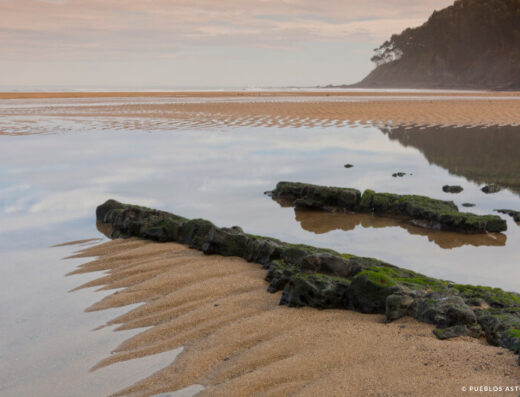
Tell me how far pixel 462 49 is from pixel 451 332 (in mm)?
116338

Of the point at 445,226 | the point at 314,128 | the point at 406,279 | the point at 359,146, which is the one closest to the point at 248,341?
the point at 406,279

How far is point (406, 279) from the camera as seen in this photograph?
16.4ft

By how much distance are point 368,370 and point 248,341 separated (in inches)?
41.7

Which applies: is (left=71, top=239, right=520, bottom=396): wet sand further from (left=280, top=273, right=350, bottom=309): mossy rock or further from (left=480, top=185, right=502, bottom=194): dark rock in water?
(left=480, top=185, right=502, bottom=194): dark rock in water

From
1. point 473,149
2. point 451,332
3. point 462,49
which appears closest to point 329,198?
point 451,332

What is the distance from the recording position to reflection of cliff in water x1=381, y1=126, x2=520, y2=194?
11505 mm

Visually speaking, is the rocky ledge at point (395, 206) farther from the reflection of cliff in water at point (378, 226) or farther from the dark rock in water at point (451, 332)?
the dark rock in water at point (451, 332)

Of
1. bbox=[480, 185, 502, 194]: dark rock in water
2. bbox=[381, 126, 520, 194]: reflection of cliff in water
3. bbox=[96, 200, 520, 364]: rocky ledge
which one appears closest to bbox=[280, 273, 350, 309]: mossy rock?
bbox=[96, 200, 520, 364]: rocky ledge

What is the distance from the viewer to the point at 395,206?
837cm

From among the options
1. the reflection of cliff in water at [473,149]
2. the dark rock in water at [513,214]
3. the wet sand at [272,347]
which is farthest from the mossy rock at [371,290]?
the reflection of cliff in water at [473,149]

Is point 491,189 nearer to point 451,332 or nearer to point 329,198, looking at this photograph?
point 329,198

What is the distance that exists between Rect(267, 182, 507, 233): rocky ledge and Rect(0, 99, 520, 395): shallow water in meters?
0.21

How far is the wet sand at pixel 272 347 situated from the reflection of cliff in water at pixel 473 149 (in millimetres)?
7066

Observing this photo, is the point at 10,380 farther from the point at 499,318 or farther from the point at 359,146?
the point at 359,146
